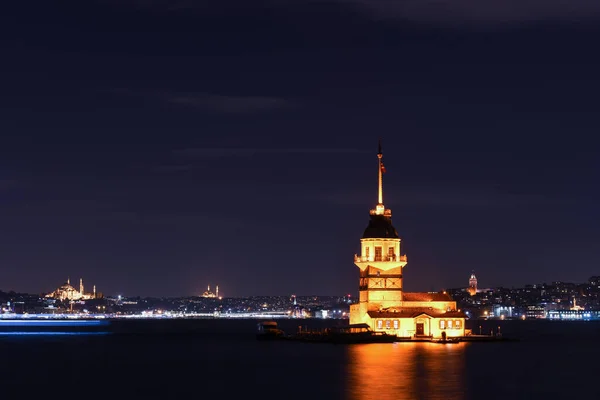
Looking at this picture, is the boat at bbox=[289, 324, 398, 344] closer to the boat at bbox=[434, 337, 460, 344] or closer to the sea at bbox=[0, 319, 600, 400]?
the sea at bbox=[0, 319, 600, 400]

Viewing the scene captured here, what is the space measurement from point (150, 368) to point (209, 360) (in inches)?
383

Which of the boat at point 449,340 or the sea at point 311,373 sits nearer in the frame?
the sea at point 311,373

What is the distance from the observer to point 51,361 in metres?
94.0

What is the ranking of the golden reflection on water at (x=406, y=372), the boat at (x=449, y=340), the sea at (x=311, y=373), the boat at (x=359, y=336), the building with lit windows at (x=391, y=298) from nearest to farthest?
the golden reflection on water at (x=406, y=372) < the sea at (x=311, y=373) < the boat at (x=449, y=340) < the boat at (x=359, y=336) < the building with lit windows at (x=391, y=298)

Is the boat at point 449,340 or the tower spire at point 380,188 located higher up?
the tower spire at point 380,188

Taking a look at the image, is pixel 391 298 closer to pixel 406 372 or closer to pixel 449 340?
pixel 449 340

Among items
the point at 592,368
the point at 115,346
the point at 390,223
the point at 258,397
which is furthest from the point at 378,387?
the point at 115,346

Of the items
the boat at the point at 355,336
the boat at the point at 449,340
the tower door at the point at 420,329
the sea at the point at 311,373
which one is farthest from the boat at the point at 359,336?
the boat at the point at 449,340

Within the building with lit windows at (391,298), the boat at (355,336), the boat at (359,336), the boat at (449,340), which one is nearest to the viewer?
the boat at (449,340)

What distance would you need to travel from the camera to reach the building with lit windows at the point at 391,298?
10675cm

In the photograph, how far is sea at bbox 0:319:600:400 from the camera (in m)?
66.3

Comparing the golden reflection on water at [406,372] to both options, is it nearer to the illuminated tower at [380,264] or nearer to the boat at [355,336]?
the boat at [355,336]

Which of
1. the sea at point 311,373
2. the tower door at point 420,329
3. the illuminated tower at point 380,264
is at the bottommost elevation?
the sea at point 311,373

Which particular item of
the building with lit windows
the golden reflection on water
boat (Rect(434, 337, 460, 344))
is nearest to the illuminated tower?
the building with lit windows
